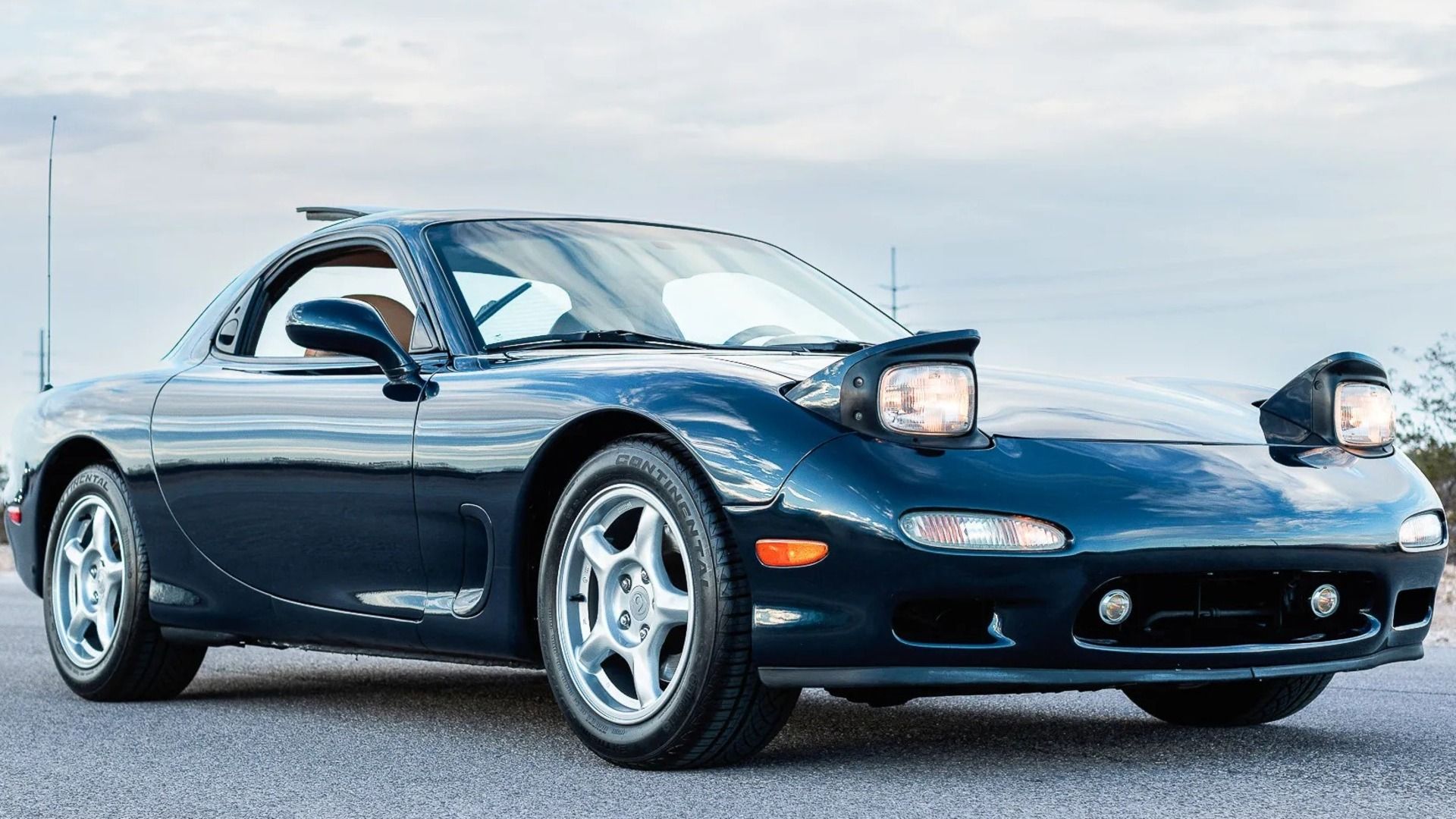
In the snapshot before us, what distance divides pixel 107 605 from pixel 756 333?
236 centimetres

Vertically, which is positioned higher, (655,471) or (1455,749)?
(655,471)

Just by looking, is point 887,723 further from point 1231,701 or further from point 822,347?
point 822,347

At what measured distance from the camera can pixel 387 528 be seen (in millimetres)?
4738

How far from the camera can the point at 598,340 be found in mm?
4797

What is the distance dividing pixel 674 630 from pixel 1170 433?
119 cm

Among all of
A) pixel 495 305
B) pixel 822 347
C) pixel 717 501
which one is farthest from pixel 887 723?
pixel 495 305

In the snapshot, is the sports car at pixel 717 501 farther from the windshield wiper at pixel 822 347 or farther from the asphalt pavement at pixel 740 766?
the asphalt pavement at pixel 740 766

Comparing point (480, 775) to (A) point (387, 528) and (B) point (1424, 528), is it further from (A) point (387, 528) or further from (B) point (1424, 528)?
(B) point (1424, 528)

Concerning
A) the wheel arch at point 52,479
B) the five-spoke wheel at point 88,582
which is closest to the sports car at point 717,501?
the five-spoke wheel at point 88,582

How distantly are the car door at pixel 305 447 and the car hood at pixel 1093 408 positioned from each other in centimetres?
99

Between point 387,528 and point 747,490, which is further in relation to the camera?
point 387,528

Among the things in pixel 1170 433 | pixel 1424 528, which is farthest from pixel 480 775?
pixel 1424 528

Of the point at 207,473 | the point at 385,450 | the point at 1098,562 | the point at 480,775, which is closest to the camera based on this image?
the point at 1098,562

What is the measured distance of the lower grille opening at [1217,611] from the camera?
3.90 m
